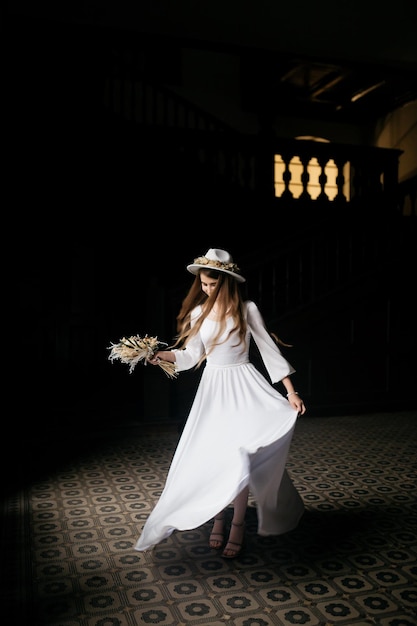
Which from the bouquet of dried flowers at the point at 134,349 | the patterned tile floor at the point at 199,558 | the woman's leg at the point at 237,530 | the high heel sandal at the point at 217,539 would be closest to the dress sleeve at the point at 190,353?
the bouquet of dried flowers at the point at 134,349

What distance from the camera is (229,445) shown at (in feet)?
9.66

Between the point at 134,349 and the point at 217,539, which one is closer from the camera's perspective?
the point at 134,349

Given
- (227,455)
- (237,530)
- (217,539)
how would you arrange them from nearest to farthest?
1. (227,455)
2. (237,530)
3. (217,539)

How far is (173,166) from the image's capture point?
26.1 feet

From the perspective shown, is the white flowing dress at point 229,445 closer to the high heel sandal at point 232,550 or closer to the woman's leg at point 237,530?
the woman's leg at point 237,530

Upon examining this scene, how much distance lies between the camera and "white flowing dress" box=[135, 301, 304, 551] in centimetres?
284

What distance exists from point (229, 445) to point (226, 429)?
9cm

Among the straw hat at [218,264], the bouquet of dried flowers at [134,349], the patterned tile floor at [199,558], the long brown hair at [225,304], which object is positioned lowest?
the patterned tile floor at [199,558]

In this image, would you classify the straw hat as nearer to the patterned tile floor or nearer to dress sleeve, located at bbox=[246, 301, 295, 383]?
dress sleeve, located at bbox=[246, 301, 295, 383]

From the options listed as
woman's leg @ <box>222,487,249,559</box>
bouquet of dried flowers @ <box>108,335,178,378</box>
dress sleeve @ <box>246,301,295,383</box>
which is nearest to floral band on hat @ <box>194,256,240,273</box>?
dress sleeve @ <box>246,301,295,383</box>

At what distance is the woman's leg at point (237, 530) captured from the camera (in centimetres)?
299

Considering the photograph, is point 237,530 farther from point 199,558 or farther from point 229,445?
point 229,445

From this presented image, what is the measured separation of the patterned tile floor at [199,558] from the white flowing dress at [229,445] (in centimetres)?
24

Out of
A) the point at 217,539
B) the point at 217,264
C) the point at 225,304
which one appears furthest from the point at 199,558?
the point at 217,264
